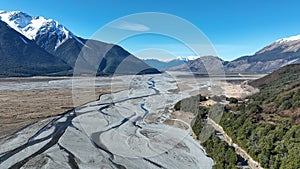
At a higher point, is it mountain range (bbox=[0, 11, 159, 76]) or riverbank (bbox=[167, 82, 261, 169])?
mountain range (bbox=[0, 11, 159, 76])

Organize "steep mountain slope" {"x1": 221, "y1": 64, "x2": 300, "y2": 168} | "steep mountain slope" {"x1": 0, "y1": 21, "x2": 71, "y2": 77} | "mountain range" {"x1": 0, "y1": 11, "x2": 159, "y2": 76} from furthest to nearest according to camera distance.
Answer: "steep mountain slope" {"x1": 0, "y1": 21, "x2": 71, "y2": 77}, "mountain range" {"x1": 0, "y1": 11, "x2": 159, "y2": 76}, "steep mountain slope" {"x1": 221, "y1": 64, "x2": 300, "y2": 168}

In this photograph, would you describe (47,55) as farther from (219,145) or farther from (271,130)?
(271,130)

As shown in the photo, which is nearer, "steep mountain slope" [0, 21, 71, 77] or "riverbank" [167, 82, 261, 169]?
"riverbank" [167, 82, 261, 169]

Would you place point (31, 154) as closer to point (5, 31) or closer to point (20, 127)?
Answer: point (20, 127)

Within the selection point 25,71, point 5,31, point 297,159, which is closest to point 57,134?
point 297,159

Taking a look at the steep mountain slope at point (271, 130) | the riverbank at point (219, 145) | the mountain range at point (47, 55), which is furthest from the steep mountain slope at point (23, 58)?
the steep mountain slope at point (271, 130)

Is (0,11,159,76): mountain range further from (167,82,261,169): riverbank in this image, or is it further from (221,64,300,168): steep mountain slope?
(221,64,300,168): steep mountain slope

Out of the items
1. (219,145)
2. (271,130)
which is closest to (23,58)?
(219,145)

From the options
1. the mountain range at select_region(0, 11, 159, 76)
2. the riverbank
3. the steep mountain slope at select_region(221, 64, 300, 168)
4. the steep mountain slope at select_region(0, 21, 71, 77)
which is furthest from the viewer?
the steep mountain slope at select_region(0, 21, 71, 77)

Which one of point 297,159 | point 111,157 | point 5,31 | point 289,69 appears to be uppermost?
point 5,31

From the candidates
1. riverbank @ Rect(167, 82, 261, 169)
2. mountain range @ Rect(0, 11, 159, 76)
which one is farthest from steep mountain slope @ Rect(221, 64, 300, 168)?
mountain range @ Rect(0, 11, 159, 76)
